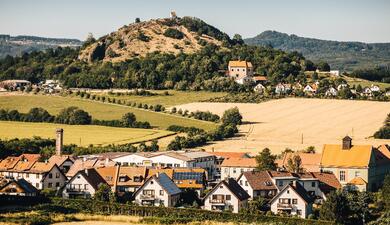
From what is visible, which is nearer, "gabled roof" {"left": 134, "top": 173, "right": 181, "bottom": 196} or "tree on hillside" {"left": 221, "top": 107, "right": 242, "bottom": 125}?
"gabled roof" {"left": 134, "top": 173, "right": 181, "bottom": 196}

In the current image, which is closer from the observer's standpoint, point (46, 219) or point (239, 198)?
point (46, 219)

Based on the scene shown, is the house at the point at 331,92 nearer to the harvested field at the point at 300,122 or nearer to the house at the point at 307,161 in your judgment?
the harvested field at the point at 300,122

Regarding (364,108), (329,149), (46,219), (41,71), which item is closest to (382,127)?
(364,108)

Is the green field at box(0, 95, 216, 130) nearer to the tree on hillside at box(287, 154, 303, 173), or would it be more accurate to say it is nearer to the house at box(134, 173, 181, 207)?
the tree on hillside at box(287, 154, 303, 173)

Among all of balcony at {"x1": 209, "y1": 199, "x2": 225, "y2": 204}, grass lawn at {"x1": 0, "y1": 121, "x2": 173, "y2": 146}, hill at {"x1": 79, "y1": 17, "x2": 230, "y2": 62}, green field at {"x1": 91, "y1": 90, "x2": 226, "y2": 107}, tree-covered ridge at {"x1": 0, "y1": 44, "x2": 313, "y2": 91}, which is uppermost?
hill at {"x1": 79, "y1": 17, "x2": 230, "y2": 62}

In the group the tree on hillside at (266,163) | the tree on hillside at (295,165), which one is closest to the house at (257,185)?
the tree on hillside at (266,163)

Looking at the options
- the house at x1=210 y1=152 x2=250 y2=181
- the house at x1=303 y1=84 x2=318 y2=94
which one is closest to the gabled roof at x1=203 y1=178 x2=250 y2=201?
the house at x1=210 y1=152 x2=250 y2=181

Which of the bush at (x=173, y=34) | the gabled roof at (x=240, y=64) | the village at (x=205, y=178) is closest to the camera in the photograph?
the village at (x=205, y=178)

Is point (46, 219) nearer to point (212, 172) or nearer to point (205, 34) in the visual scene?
point (212, 172)
